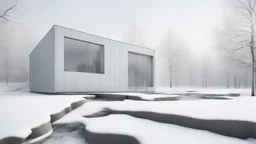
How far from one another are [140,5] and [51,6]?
75.8ft

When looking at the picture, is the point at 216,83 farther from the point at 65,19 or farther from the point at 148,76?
the point at 65,19

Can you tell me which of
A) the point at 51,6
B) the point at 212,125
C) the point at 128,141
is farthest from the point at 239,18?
the point at 51,6

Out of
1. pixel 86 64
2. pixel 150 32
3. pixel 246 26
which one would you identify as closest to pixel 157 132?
pixel 86 64

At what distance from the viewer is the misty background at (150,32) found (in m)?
16.4

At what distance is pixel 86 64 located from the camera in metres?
11.4

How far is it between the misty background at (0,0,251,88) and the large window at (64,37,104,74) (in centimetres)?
463

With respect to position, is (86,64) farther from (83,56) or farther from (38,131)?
(38,131)

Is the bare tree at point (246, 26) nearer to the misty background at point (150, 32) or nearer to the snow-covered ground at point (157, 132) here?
the misty background at point (150, 32)

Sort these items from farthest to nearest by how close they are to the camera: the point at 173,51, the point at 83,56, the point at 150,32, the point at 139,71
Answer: the point at 150,32, the point at 173,51, the point at 139,71, the point at 83,56

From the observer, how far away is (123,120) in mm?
3818

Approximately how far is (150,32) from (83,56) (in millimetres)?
25860

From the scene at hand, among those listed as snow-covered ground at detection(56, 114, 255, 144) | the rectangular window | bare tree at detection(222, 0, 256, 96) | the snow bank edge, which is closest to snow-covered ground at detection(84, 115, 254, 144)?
snow-covered ground at detection(56, 114, 255, 144)

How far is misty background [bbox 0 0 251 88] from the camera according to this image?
16375 mm

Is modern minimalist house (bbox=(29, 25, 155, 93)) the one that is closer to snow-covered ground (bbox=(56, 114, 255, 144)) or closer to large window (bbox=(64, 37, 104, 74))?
large window (bbox=(64, 37, 104, 74))
